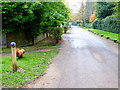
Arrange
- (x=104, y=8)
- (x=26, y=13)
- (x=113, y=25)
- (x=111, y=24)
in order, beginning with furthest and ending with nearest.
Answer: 1. (x=104, y=8)
2. (x=111, y=24)
3. (x=113, y=25)
4. (x=26, y=13)

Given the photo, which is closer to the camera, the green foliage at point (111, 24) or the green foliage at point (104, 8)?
the green foliage at point (111, 24)

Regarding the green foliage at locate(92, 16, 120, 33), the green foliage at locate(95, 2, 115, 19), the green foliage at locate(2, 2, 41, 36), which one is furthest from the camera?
the green foliage at locate(95, 2, 115, 19)

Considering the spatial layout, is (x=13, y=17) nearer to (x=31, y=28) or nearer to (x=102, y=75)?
(x=31, y=28)

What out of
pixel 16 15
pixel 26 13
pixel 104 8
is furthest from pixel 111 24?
pixel 16 15

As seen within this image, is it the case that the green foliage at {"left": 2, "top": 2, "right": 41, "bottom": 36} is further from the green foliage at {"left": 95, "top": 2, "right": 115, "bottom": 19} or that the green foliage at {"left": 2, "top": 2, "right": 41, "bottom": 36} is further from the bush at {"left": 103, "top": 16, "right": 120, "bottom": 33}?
the green foliage at {"left": 95, "top": 2, "right": 115, "bottom": 19}

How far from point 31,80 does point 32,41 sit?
831 cm

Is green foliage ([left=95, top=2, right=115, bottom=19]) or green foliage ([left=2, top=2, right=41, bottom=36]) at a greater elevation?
green foliage ([left=95, top=2, right=115, bottom=19])

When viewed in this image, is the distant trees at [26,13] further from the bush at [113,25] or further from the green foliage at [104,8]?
the green foliage at [104,8]

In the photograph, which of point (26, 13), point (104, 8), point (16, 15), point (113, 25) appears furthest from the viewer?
point (104, 8)

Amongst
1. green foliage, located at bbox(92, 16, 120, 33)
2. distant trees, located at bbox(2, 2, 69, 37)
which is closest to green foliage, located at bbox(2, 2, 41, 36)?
distant trees, located at bbox(2, 2, 69, 37)

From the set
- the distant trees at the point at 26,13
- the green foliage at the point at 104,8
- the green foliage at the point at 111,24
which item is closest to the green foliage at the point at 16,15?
the distant trees at the point at 26,13

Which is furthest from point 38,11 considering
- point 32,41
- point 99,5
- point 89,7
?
point 89,7

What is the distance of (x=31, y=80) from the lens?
12.5 feet

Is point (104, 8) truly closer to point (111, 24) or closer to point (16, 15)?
point (111, 24)
